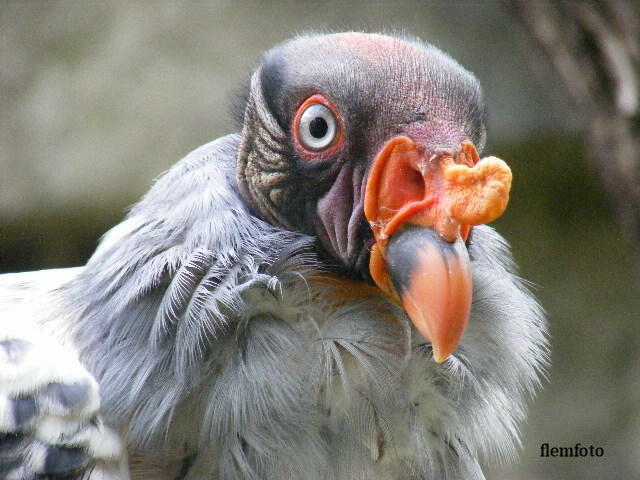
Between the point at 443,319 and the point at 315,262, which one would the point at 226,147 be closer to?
the point at 315,262

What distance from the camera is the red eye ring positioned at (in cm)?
196

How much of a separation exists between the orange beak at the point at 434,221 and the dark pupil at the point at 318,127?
0.16m


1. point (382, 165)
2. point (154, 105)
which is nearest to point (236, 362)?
point (382, 165)

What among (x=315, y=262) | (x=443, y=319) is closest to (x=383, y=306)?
(x=315, y=262)

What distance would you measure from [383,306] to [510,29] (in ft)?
17.9

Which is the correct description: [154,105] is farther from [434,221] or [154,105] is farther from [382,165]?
[434,221]

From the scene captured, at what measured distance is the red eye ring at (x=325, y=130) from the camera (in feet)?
6.43

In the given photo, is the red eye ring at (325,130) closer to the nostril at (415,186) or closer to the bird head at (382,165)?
the bird head at (382,165)

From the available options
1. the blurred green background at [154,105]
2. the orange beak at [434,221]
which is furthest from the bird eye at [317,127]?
the blurred green background at [154,105]

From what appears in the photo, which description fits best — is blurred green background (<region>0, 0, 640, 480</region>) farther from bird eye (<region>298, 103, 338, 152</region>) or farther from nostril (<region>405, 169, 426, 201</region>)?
nostril (<region>405, 169, 426, 201</region>)

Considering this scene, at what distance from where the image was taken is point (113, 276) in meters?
2.07

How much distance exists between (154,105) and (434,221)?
17.6 ft

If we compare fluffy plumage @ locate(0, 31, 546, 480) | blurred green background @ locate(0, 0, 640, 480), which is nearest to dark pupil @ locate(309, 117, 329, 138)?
fluffy plumage @ locate(0, 31, 546, 480)

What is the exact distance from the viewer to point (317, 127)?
1983 millimetres
